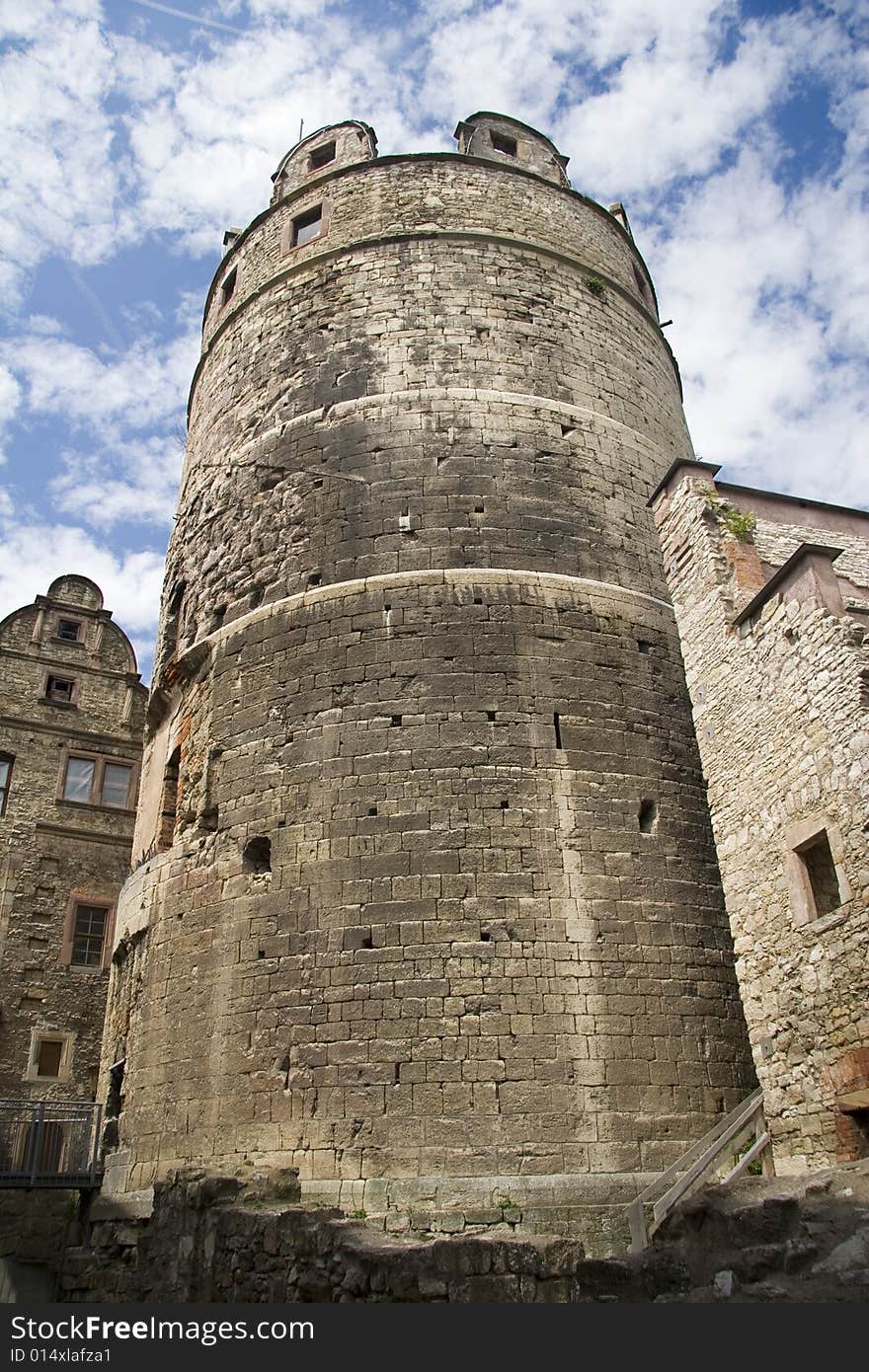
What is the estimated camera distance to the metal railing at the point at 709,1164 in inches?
283

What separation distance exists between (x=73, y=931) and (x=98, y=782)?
2.75 metres

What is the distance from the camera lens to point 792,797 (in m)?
7.55

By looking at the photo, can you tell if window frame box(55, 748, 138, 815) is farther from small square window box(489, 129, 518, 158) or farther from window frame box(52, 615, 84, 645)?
small square window box(489, 129, 518, 158)

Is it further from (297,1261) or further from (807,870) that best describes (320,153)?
(297,1261)

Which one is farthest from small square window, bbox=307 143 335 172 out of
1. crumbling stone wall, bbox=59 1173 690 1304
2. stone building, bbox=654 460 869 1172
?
crumbling stone wall, bbox=59 1173 690 1304

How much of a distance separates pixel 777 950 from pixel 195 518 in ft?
28.5

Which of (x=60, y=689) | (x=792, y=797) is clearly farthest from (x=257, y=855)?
(x=60, y=689)

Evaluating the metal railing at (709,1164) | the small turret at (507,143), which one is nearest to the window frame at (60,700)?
the small turret at (507,143)

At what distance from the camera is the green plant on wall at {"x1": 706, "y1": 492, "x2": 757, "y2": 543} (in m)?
9.26

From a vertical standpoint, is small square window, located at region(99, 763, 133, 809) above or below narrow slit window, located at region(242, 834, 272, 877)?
above

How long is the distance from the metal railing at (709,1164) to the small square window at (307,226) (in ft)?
38.8

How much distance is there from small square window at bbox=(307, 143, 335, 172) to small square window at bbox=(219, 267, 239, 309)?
1.99 metres

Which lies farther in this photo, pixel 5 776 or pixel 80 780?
pixel 80 780

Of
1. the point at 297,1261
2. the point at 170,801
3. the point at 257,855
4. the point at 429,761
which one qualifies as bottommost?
the point at 297,1261
